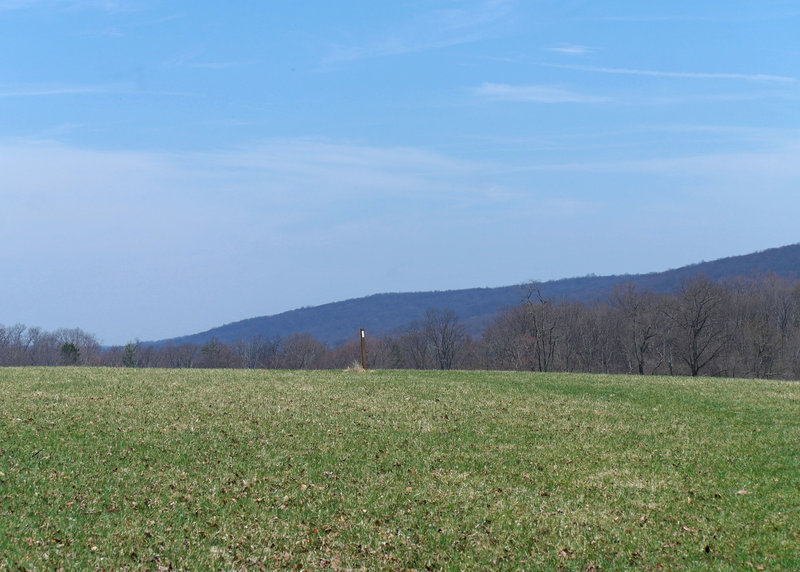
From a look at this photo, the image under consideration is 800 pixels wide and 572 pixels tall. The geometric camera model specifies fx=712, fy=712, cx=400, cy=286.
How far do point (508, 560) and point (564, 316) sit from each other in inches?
4800

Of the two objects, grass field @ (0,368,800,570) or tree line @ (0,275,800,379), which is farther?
tree line @ (0,275,800,379)

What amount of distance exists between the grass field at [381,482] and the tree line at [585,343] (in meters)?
66.4

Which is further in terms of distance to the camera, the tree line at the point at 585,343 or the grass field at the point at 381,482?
the tree line at the point at 585,343

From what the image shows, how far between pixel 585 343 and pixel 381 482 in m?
115

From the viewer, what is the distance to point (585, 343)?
12375 centimetres

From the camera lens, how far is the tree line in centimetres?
9250

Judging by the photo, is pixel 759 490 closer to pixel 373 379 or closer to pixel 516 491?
pixel 516 491

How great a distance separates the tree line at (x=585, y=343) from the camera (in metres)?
92.5

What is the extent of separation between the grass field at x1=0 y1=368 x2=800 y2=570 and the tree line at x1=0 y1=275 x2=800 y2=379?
66.4 meters

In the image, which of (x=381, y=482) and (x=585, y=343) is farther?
(x=585, y=343)

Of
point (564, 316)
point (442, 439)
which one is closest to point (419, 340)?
point (564, 316)

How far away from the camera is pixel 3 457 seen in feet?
43.0

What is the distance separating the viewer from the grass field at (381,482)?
10.2 meters

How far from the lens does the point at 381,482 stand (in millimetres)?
13219
